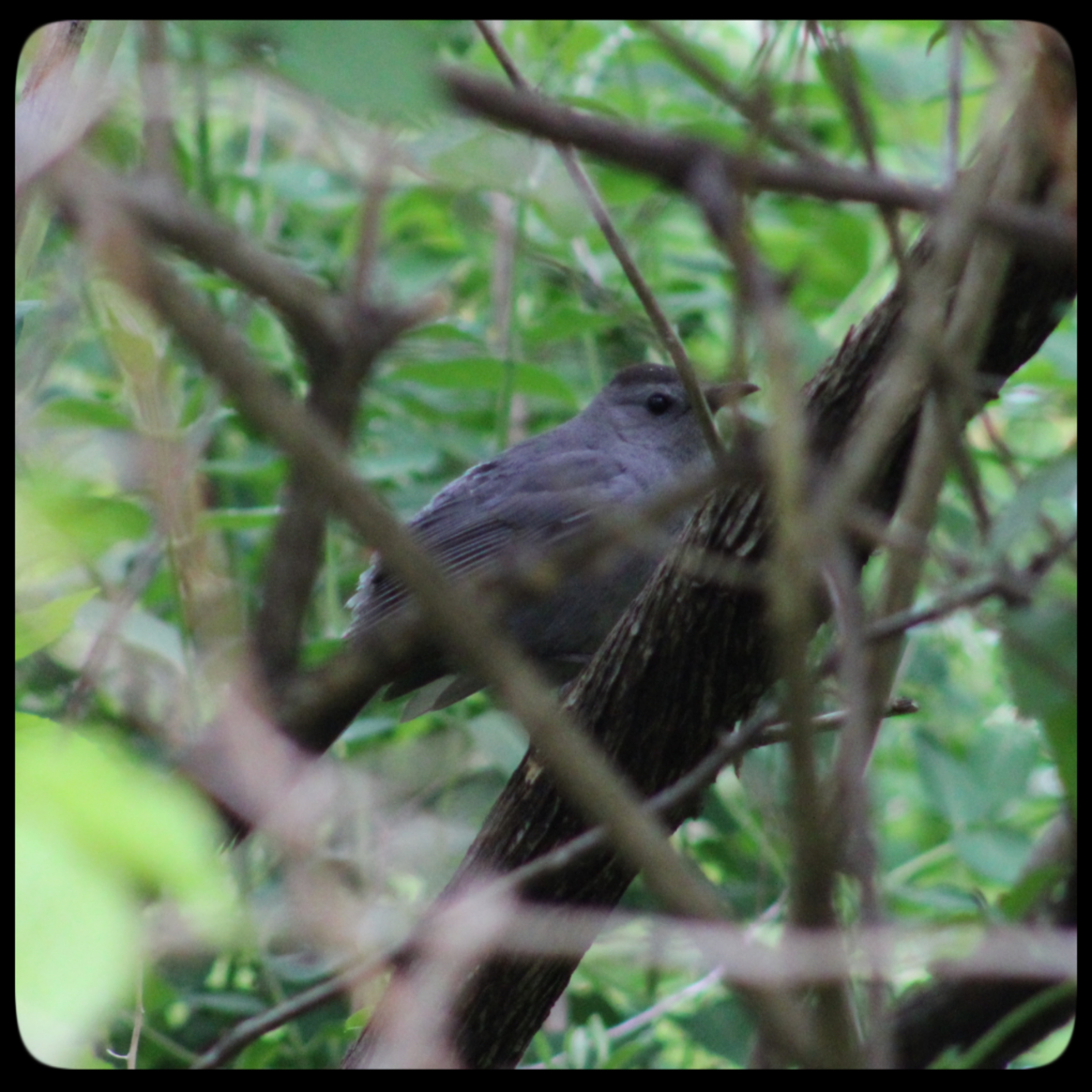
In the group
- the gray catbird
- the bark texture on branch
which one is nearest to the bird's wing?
the gray catbird

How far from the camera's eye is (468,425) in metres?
4.21

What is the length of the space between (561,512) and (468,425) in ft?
1.53

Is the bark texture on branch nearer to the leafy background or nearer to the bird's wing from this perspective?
the leafy background

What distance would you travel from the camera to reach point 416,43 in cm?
106

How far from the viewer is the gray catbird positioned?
3771 millimetres

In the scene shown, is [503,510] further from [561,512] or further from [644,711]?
[644,711]

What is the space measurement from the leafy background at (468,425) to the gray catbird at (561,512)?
13 centimetres

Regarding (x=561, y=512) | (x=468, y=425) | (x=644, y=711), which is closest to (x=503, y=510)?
(x=561, y=512)

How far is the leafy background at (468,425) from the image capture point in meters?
2.06

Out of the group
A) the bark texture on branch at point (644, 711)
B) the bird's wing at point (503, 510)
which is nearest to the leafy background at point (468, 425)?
the bird's wing at point (503, 510)
